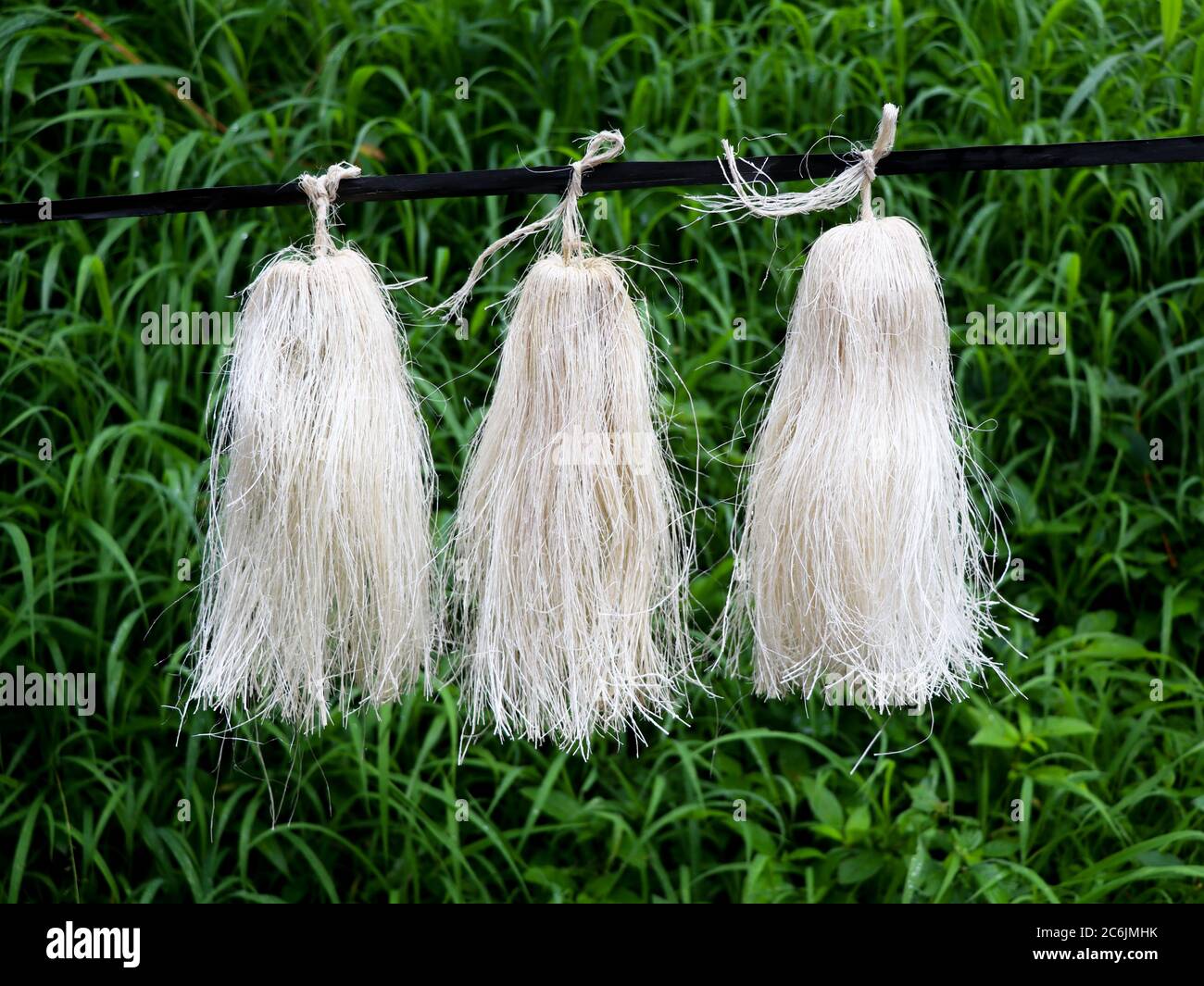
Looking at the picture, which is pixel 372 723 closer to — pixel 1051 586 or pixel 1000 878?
pixel 1000 878

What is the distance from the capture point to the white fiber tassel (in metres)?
1.21

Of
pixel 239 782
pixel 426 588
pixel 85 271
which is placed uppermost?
pixel 85 271

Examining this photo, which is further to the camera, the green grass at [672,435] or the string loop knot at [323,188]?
the green grass at [672,435]

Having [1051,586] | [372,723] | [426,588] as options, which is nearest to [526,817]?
[372,723]

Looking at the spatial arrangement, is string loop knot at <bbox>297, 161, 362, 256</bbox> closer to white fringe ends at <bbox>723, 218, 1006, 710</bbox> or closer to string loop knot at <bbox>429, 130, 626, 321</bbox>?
string loop knot at <bbox>429, 130, 626, 321</bbox>

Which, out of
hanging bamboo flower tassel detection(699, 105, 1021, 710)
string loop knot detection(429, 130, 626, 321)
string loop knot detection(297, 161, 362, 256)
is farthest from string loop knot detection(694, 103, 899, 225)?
string loop knot detection(297, 161, 362, 256)

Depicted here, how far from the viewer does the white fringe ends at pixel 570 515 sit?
3.99 ft

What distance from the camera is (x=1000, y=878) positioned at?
5.58 ft

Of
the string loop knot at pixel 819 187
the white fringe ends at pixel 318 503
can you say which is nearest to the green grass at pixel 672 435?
the white fringe ends at pixel 318 503

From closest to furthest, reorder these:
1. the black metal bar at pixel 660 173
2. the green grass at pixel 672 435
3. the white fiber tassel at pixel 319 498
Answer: the black metal bar at pixel 660 173
the white fiber tassel at pixel 319 498
the green grass at pixel 672 435

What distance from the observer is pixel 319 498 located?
3.96 ft

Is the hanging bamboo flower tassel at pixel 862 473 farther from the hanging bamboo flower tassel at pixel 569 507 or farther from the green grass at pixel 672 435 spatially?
the green grass at pixel 672 435

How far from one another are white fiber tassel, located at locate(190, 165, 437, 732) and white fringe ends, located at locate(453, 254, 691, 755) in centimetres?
11

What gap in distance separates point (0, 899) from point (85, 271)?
114 centimetres
